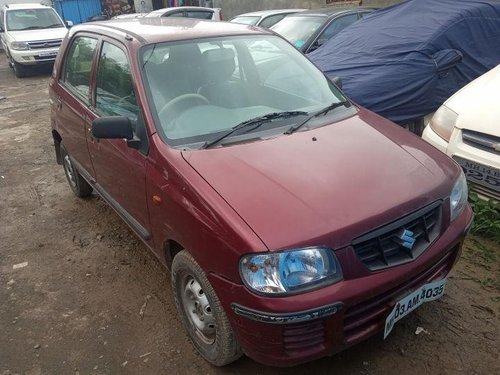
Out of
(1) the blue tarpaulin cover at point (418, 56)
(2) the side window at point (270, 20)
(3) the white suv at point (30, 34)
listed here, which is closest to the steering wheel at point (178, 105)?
(1) the blue tarpaulin cover at point (418, 56)

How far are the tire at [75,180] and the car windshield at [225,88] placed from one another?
83.8 inches

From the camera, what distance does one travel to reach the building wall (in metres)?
13.5

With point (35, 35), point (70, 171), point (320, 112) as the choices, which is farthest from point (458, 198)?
point (35, 35)

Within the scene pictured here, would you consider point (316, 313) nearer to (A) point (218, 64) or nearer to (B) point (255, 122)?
(B) point (255, 122)

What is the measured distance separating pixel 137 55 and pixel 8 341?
199 cm

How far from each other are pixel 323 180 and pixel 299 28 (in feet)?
19.5

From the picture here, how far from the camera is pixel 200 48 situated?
9.91 ft

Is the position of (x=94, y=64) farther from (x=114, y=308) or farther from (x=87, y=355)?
(x=87, y=355)

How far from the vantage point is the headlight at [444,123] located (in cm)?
365

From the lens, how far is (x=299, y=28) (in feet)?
24.6

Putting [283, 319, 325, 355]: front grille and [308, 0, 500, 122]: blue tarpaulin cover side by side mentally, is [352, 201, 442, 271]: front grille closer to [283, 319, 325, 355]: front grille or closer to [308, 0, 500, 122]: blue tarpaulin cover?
[283, 319, 325, 355]: front grille

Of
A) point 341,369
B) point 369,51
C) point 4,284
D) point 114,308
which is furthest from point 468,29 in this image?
point 4,284

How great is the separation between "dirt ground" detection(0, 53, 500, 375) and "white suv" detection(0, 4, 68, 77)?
8.99 meters

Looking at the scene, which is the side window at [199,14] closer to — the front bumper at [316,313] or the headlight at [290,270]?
the front bumper at [316,313]
